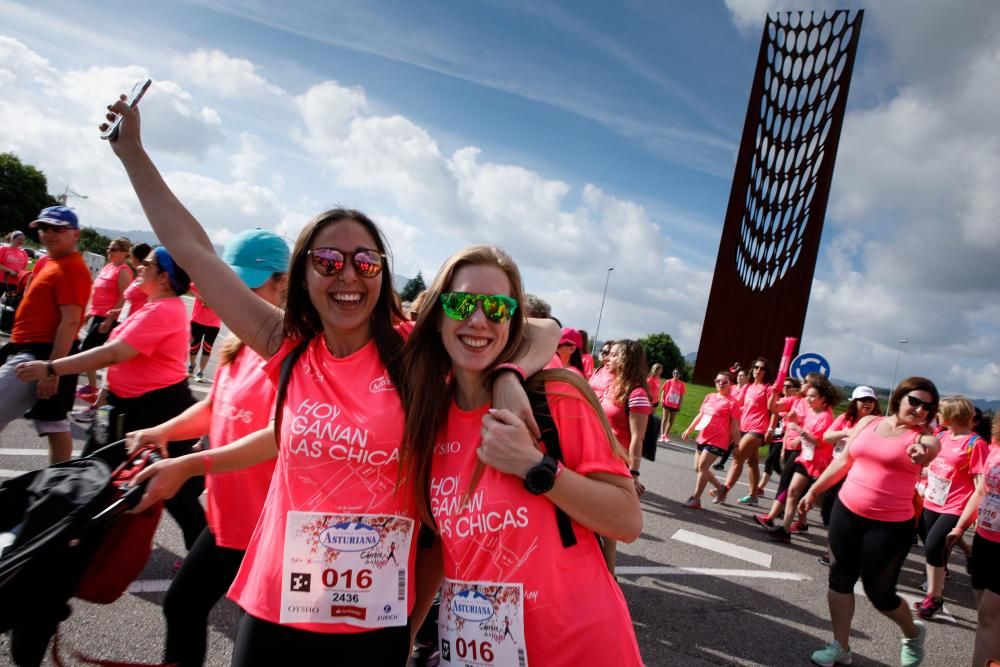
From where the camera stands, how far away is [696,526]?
748 centimetres

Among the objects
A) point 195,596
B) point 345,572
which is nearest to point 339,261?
point 345,572

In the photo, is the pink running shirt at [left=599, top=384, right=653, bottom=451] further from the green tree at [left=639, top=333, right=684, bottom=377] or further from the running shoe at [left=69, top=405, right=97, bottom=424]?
the green tree at [left=639, top=333, right=684, bottom=377]

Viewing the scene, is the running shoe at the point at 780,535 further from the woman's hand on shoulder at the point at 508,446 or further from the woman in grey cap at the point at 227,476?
the woman's hand on shoulder at the point at 508,446

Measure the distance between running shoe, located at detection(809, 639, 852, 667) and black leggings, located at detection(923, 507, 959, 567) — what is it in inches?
88.2

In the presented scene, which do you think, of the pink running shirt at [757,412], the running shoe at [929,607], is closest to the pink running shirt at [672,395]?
the pink running shirt at [757,412]

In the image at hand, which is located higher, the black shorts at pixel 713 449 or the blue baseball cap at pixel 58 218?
the blue baseball cap at pixel 58 218

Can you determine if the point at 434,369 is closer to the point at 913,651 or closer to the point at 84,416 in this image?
the point at 913,651

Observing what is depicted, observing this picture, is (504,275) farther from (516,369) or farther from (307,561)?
(307,561)

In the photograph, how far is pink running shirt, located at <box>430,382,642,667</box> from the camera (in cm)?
145

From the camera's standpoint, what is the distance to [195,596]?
2.19 meters

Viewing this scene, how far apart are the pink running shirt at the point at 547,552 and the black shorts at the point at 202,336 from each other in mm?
10543

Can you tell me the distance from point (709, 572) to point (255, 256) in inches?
203

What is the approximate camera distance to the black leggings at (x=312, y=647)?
1.57 m

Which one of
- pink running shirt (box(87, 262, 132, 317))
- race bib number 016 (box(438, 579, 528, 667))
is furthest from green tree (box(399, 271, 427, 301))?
race bib number 016 (box(438, 579, 528, 667))
